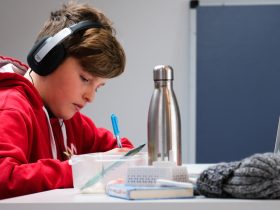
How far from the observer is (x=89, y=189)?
89 centimetres

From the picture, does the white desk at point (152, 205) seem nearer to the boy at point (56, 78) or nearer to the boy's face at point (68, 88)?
the boy at point (56, 78)

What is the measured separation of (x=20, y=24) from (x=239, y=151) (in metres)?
1.49

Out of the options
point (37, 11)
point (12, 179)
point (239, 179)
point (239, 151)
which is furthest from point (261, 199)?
point (37, 11)

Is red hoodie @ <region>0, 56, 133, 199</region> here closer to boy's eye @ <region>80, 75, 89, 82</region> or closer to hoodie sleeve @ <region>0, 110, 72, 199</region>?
hoodie sleeve @ <region>0, 110, 72, 199</region>

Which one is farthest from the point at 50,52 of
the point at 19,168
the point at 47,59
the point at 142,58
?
the point at 142,58

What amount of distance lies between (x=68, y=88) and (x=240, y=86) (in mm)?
1866

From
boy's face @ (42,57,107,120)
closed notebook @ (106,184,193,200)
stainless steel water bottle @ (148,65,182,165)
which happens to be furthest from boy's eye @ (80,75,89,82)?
closed notebook @ (106,184,193,200)

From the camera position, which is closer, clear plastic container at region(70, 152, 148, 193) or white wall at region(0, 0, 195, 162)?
clear plastic container at region(70, 152, 148, 193)

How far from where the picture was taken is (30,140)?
1285mm

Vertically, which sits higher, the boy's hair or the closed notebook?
the boy's hair

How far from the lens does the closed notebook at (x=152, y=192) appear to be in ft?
2.33

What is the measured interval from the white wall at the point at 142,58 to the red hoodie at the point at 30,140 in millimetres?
1362

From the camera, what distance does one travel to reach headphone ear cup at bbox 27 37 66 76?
53.9 inches

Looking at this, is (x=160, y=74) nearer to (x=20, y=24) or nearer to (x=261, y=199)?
(x=261, y=199)
